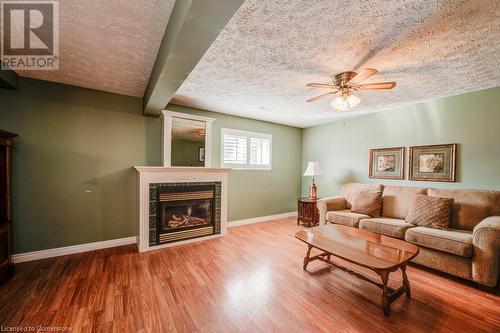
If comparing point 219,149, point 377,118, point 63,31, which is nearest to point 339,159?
point 377,118

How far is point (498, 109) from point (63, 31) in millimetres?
5089

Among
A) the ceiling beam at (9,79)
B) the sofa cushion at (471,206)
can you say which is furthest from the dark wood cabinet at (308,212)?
the ceiling beam at (9,79)

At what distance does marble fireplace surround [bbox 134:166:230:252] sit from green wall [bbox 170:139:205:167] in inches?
9.8

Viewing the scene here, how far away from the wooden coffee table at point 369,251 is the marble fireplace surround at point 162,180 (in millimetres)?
1856

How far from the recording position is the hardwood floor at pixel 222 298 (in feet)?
5.11

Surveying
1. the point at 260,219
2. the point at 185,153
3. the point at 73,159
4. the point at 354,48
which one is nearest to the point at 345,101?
the point at 354,48

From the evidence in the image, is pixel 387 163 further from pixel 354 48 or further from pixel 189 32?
pixel 189 32

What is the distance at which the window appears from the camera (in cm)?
416

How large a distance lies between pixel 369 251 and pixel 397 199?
1.97m

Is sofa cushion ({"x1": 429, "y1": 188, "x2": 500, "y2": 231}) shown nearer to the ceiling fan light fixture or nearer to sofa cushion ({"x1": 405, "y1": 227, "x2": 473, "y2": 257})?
sofa cushion ({"x1": 405, "y1": 227, "x2": 473, "y2": 257})

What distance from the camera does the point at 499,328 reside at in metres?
1.54

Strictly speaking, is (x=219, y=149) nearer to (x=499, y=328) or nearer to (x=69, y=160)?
(x=69, y=160)

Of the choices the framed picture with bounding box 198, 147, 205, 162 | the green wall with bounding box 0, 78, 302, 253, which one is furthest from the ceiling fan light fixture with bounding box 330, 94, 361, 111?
the green wall with bounding box 0, 78, 302, 253

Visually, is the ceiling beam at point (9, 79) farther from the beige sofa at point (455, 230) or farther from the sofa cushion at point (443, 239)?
the sofa cushion at point (443, 239)
